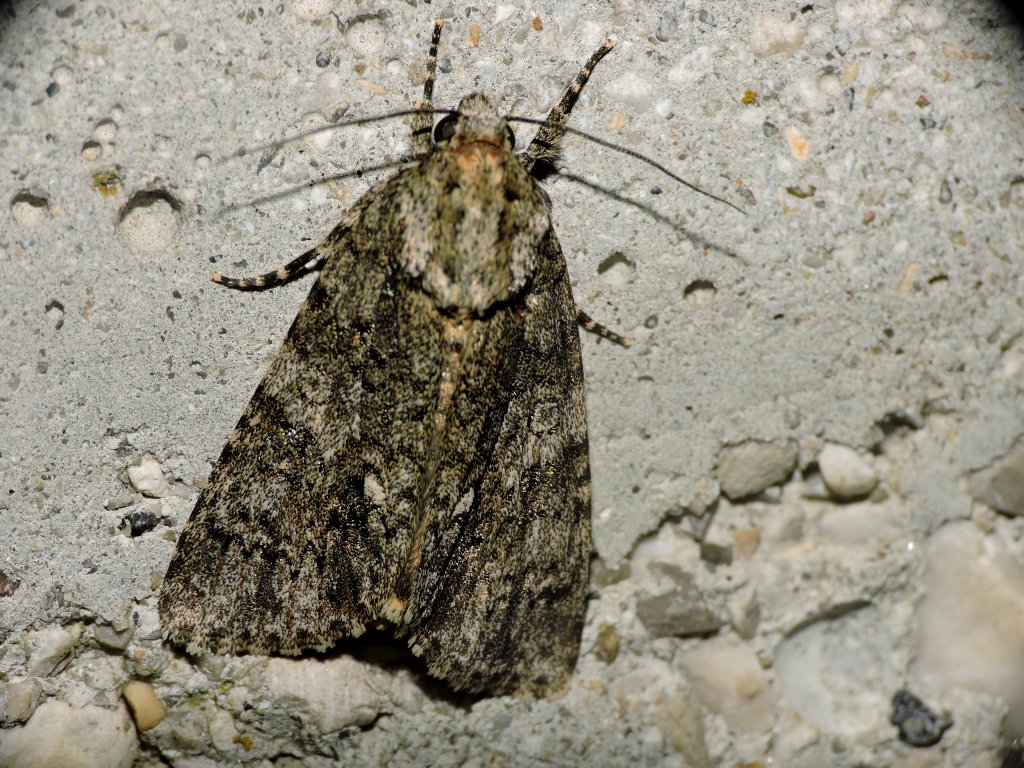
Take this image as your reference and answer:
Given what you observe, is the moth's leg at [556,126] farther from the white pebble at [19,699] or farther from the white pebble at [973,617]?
the white pebble at [19,699]

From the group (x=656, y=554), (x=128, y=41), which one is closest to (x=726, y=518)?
(x=656, y=554)

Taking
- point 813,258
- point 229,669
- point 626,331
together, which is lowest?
point 229,669

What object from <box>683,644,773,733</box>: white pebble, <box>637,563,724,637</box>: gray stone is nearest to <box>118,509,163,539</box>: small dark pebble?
<box>637,563,724,637</box>: gray stone

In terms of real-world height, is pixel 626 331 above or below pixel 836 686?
above

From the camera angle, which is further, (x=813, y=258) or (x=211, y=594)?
(x=813, y=258)

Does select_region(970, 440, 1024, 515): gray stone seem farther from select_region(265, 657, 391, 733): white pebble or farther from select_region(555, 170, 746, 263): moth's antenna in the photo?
select_region(265, 657, 391, 733): white pebble

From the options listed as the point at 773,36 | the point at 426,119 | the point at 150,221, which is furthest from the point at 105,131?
the point at 773,36

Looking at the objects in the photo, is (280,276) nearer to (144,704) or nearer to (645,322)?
(645,322)

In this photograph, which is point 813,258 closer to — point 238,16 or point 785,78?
point 785,78
